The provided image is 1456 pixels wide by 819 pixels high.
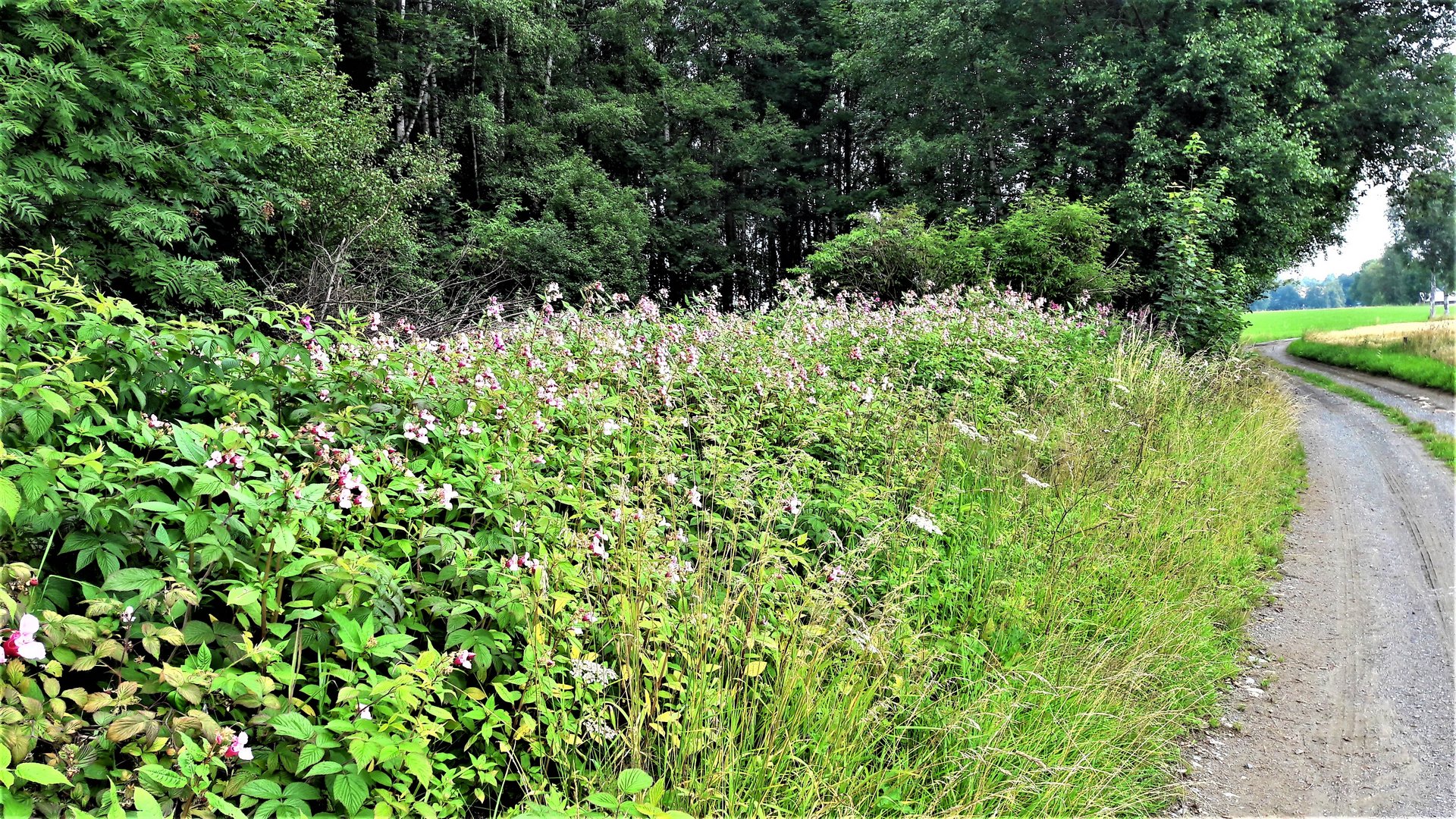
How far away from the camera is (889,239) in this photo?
14430 mm

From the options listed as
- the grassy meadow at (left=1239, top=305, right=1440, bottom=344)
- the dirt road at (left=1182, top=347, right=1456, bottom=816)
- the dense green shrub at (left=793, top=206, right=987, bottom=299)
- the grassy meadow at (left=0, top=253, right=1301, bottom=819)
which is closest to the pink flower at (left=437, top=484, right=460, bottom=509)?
the grassy meadow at (left=0, top=253, right=1301, bottom=819)

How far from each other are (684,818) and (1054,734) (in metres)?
1.50

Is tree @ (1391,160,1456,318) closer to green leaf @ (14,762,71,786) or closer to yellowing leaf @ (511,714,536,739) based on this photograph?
yellowing leaf @ (511,714,536,739)

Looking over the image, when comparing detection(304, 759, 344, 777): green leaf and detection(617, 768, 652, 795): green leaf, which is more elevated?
detection(304, 759, 344, 777): green leaf

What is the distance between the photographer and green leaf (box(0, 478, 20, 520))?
1.26 m

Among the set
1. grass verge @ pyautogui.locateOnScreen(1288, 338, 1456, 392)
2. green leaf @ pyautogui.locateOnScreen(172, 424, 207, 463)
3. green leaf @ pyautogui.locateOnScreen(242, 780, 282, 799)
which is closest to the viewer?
green leaf @ pyautogui.locateOnScreen(242, 780, 282, 799)

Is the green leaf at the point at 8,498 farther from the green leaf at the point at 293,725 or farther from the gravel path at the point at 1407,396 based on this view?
the gravel path at the point at 1407,396

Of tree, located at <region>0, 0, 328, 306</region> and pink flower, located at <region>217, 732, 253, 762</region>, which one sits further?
tree, located at <region>0, 0, 328, 306</region>

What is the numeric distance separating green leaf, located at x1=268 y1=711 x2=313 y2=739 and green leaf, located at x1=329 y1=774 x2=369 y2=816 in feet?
0.34

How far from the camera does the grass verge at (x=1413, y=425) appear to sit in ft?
23.9

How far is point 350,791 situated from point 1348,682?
3.98 meters

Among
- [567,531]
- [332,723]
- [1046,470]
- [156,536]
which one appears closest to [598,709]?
[567,531]

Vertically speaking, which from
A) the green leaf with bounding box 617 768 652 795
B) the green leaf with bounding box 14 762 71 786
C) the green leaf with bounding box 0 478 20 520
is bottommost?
the green leaf with bounding box 617 768 652 795

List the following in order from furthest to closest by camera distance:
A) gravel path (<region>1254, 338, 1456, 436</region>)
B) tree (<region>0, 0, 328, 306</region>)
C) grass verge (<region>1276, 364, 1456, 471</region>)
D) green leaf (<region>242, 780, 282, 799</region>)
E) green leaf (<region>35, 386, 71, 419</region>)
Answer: gravel path (<region>1254, 338, 1456, 436</region>) < grass verge (<region>1276, 364, 1456, 471</region>) < tree (<region>0, 0, 328, 306</region>) < green leaf (<region>35, 386, 71, 419</region>) < green leaf (<region>242, 780, 282, 799</region>)
